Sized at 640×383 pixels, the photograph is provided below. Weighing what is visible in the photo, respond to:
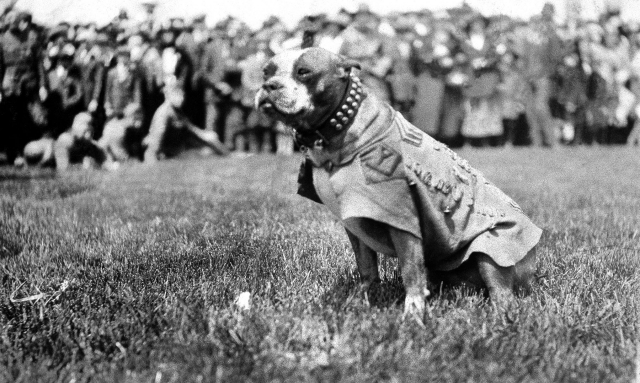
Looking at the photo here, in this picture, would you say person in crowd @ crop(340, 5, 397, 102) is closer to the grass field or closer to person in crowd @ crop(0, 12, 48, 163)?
person in crowd @ crop(0, 12, 48, 163)

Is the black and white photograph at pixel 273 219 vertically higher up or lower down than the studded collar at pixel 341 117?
lower down

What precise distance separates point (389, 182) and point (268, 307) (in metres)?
0.84

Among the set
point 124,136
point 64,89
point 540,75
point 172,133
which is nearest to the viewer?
point 124,136

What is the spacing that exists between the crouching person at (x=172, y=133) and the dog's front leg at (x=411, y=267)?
755cm

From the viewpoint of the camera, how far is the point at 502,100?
11102mm

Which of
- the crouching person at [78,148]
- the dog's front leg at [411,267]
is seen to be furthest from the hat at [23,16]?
the dog's front leg at [411,267]

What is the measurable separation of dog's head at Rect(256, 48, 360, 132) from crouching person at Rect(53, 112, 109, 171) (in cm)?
725

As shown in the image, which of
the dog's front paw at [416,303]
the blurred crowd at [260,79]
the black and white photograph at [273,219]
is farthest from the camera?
the blurred crowd at [260,79]

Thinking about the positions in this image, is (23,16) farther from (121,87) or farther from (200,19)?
(200,19)

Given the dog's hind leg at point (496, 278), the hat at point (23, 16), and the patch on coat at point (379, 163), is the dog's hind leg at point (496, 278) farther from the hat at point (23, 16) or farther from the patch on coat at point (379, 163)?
the hat at point (23, 16)

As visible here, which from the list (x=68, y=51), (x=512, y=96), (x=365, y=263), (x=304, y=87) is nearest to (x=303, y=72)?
(x=304, y=87)

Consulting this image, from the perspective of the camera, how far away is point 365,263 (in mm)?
3055

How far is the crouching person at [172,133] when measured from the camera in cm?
966

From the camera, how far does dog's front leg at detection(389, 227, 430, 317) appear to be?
2.58 metres
